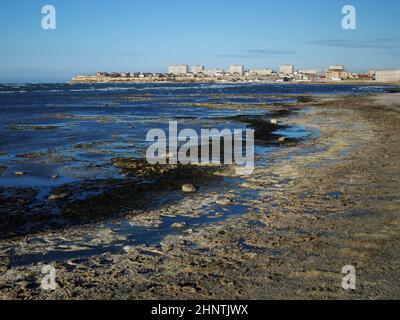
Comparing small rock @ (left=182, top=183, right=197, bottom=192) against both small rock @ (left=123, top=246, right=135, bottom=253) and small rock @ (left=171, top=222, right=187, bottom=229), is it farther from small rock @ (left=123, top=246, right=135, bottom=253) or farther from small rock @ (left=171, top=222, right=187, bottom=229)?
small rock @ (left=123, top=246, right=135, bottom=253)

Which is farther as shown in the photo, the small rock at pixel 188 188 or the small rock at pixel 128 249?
the small rock at pixel 188 188

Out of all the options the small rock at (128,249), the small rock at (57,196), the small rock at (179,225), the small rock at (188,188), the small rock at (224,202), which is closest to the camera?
the small rock at (128,249)

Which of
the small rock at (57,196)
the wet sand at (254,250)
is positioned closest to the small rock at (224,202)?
the wet sand at (254,250)

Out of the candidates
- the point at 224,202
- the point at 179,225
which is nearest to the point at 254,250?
the point at 179,225

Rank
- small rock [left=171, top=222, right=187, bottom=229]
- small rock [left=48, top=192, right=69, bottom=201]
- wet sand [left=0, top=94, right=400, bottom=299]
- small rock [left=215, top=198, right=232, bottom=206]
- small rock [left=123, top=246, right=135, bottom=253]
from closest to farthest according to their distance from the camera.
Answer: wet sand [left=0, top=94, right=400, bottom=299]
small rock [left=123, top=246, right=135, bottom=253]
small rock [left=171, top=222, right=187, bottom=229]
small rock [left=215, top=198, right=232, bottom=206]
small rock [left=48, top=192, right=69, bottom=201]

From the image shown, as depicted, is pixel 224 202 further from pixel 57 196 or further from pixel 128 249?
pixel 57 196

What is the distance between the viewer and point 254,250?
773 cm

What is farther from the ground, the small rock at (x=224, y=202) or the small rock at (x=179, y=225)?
the small rock at (x=224, y=202)

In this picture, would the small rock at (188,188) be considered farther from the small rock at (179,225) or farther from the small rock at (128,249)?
the small rock at (128,249)

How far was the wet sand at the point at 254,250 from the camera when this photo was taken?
624 cm

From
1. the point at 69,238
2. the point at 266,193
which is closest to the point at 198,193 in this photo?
the point at 266,193

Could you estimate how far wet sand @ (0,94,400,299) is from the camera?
20.5 ft

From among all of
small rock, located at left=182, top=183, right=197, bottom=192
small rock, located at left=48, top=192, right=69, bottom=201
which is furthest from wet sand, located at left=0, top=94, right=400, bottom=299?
small rock, located at left=48, top=192, right=69, bottom=201

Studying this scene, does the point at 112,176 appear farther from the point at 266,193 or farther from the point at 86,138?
the point at 86,138
